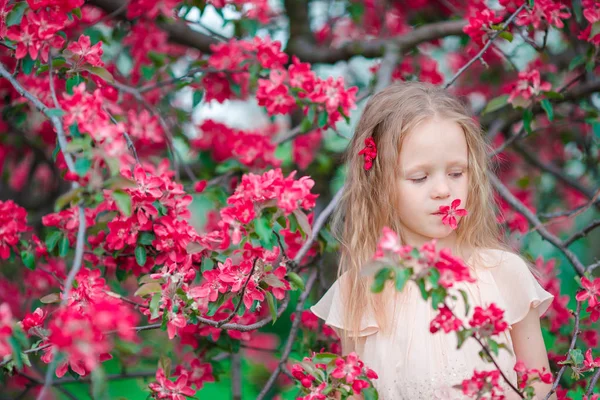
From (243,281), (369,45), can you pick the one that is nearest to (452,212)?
(243,281)

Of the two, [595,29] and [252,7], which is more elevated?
[595,29]

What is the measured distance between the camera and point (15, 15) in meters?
1.84

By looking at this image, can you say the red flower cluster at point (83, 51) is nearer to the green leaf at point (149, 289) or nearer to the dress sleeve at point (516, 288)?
the green leaf at point (149, 289)

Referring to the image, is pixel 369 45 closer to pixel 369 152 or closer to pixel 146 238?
pixel 369 152

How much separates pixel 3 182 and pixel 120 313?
2844 millimetres

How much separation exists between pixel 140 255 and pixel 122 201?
472 millimetres

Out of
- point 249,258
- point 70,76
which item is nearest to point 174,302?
point 249,258

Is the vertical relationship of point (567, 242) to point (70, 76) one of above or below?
above

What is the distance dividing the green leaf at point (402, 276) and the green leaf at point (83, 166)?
2.37ft

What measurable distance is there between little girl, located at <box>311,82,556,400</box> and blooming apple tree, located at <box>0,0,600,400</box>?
93 millimetres

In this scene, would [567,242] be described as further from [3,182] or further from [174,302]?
[3,182]

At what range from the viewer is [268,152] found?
9.01ft

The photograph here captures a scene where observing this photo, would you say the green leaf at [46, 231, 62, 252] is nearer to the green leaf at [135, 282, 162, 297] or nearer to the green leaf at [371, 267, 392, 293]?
the green leaf at [135, 282, 162, 297]

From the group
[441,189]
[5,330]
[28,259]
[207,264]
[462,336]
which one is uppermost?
[441,189]
